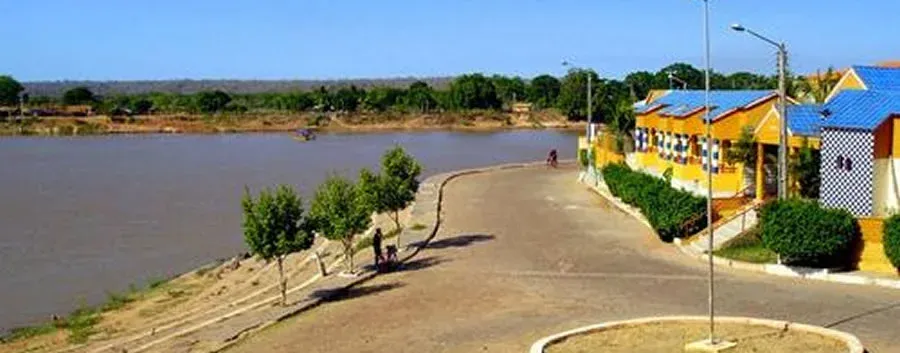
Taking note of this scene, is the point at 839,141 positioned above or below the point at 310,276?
Result: above

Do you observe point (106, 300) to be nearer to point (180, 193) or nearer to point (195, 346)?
point (195, 346)

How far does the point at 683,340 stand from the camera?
772 inches

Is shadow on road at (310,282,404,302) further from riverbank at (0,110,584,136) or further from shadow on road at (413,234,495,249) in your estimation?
riverbank at (0,110,584,136)

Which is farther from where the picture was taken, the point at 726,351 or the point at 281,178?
the point at 281,178

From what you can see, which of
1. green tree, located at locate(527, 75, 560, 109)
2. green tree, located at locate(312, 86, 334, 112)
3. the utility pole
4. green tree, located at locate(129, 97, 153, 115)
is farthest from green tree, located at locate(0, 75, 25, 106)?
the utility pole

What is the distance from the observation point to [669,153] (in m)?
42.2

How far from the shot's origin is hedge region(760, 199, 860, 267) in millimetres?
25609

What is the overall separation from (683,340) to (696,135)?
20551 millimetres

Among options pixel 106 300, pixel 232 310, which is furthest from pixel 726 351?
pixel 106 300

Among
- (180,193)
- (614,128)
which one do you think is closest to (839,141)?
(614,128)

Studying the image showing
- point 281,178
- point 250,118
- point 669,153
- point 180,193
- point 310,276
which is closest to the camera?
point 310,276

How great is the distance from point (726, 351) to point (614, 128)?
36.2m

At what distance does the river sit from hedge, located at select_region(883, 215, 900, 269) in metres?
20.7

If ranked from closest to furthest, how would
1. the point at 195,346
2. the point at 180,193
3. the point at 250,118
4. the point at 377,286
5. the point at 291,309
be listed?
1. the point at 195,346
2. the point at 291,309
3. the point at 377,286
4. the point at 180,193
5. the point at 250,118
